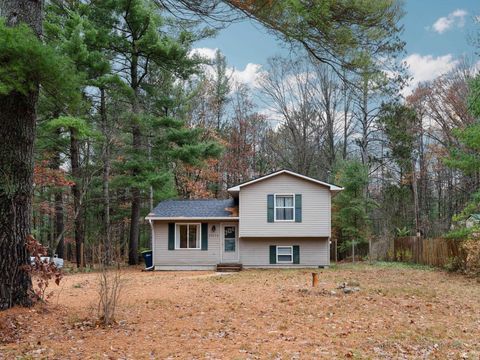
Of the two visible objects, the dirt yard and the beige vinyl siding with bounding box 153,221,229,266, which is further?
the beige vinyl siding with bounding box 153,221,229,266

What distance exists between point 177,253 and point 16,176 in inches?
490

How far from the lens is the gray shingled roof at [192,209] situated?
18.7 metres

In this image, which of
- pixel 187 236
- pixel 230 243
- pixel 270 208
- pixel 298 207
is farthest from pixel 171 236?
pixel 298 207

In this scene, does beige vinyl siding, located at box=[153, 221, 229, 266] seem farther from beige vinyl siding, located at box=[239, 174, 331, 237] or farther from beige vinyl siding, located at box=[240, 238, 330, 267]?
beige vinyl siding, located at box=[239, 174, 331, 237]

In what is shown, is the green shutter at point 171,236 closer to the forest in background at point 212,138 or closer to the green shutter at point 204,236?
the green shutter at point 204,236

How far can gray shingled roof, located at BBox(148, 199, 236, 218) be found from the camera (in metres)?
18.7

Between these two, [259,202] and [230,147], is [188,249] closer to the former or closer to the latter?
[259,202]

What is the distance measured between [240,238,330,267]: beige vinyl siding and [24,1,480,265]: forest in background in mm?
4477

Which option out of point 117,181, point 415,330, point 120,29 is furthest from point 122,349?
point 120,29

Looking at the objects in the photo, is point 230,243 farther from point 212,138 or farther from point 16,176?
point 16,176

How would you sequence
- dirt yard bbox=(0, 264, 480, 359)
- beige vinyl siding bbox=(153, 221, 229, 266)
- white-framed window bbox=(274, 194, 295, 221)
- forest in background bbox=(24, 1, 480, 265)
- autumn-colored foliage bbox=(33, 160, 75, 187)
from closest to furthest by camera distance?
dirt yard bbox=(0, 264, 480, 359) → autumn-colored foliage bbox=(33, 160, 75, 187) → forest in background bbox=(24, 1, 480, 265) → white-framed window bbox=(274, 194, 295, 221) → beige vinyl siding bbox=(153, 221, 229, 266)

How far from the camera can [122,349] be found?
5199 mm

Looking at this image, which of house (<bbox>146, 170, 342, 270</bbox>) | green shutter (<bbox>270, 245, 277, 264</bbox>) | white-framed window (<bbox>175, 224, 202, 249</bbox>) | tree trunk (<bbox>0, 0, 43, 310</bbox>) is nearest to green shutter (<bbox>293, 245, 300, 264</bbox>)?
house (<bbox>146, 170, 342, 270</bbox>)

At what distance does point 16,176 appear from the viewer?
22.2 ft
